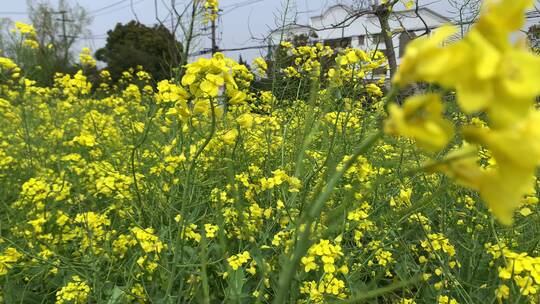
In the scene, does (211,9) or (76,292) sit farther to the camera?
(211,9)

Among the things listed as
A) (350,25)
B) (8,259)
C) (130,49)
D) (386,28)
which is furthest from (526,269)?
(130,49)

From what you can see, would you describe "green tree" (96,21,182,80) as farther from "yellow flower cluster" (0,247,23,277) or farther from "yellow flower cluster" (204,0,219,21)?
"yellow flower cluster" (0,247,23,277)

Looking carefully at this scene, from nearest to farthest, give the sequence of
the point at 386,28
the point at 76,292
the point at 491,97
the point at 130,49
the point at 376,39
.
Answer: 1. the point at 491,97
2. the point at 76,292
3. the point at 376,39
4. the point at 386,28
5. the point at 130,49

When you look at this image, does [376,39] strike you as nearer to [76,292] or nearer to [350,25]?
[350,25]

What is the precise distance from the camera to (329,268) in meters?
1.40

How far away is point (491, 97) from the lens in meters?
0.35

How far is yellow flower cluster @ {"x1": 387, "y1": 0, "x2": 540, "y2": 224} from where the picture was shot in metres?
0.35

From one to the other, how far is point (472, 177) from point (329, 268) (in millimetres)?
1059

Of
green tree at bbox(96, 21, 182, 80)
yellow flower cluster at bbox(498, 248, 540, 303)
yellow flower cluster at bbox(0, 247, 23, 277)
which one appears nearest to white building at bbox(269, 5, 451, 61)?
yellow flower cluster at bbox(498, 248, 540, 303)

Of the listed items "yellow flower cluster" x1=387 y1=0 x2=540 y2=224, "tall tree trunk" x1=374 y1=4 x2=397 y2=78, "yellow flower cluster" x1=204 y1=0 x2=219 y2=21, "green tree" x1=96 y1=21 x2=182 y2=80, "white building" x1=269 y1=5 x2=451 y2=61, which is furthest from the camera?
"green tree" x1=96 y1=21 x2=182 y2=80

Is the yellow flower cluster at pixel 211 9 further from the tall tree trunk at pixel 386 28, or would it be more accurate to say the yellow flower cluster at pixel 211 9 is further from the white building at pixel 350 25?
the tall tree trunk at pixel 386 28

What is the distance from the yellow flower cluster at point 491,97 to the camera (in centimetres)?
35

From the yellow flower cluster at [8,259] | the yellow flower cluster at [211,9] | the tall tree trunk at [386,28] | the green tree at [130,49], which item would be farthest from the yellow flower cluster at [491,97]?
the green tree at [130,49]

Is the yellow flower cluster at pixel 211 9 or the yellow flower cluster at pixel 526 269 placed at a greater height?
the yellow flower cluster at pixel 211 9
